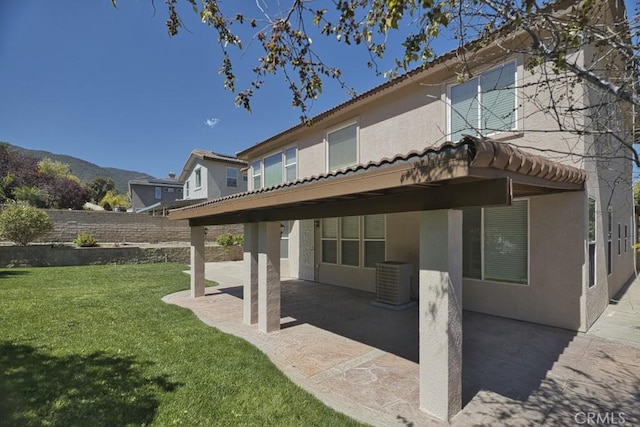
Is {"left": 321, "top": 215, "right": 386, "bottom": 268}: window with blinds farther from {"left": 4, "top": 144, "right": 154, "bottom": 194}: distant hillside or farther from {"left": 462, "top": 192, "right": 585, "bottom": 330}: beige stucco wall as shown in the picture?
{"left": 4, "top": 144, "right": 154, "bottom": 194}: distant hillside

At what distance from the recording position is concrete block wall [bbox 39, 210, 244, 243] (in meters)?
20.1

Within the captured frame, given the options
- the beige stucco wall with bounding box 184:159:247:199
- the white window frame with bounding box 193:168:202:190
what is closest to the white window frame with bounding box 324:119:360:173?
the beige stucco wall with bounding box 184:159:247:199

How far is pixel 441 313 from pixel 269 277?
4.28 meters

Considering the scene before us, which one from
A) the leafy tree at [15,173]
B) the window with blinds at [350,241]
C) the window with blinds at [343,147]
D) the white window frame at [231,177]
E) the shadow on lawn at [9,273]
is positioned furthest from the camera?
the white window frame at [231,177]

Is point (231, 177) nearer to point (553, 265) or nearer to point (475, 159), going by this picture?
point (553, 265)

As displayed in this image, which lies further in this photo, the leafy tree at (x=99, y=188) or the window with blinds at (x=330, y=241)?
the leafy tree at (x=99, y=188)

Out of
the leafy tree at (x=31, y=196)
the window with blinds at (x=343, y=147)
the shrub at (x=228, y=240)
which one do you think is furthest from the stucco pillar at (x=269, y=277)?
the leafy tree at (x=31, y=196)

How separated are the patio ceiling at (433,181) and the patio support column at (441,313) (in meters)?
0.33

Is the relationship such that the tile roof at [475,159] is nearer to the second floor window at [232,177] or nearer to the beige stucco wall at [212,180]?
the beige stucco wall at [212,180]

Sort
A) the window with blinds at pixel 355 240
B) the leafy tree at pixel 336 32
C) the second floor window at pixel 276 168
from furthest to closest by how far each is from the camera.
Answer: the second floor window at pixel 276 168 < the window with blinds at pixel 355 240 < the leafy tree at pixel 336 32

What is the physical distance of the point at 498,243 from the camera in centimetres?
819

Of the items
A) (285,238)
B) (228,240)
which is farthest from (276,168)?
(228,240)

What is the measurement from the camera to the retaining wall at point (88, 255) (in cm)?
1661

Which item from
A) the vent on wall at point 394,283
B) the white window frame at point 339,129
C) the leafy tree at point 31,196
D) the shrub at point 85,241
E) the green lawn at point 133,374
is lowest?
the green lawn at point 133,374
